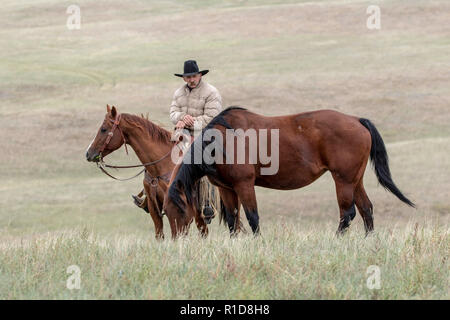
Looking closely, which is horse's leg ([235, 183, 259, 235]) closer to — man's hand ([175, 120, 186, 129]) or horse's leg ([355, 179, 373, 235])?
horse's leg ([355, 179, 373, 235])

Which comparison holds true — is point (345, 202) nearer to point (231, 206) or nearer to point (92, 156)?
point (231, 206)

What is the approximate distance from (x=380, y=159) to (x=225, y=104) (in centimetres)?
2586

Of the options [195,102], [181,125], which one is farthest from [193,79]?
[181,125]

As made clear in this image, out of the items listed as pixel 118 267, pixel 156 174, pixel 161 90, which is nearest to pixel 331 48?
pixel 161 90

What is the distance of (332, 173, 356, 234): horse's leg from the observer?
9.88 metres

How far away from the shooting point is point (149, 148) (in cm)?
1081

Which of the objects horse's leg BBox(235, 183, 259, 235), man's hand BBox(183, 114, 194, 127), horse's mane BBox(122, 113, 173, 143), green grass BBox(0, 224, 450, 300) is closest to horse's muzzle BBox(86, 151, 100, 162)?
horse's mane BBox(122, 113, 173, 143)

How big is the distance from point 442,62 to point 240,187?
3858 centimetres

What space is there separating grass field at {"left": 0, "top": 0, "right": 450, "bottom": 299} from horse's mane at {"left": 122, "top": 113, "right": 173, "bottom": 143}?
0.17 m

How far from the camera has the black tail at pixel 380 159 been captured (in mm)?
10266

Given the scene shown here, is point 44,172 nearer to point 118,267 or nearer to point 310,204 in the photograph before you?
point 310,204

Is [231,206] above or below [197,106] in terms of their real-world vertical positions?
below

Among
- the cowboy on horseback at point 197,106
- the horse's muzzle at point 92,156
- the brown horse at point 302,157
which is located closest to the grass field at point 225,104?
the cowboy on horseback at point 197,106

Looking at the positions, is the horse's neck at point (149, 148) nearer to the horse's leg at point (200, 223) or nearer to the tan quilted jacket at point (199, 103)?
the tan quilted jacket at point (199, 103)
